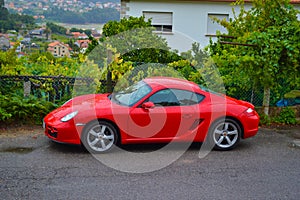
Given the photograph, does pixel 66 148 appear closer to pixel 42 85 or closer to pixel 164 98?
pixel 164 98

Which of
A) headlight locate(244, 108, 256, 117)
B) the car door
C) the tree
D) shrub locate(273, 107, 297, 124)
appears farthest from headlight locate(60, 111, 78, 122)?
shrub locate(273, 107, 297, 124)

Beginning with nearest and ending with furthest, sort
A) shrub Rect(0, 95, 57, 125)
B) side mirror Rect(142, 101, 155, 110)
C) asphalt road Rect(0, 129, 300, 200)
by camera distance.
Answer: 1. asphalt road Rect(0, 129, 300, 200)
2. side mirror Rect(142, 101, 155, 110)
3. shrub Rect(0, 95, 57, 125)

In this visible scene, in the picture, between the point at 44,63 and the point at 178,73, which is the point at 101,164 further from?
the point at 44,63

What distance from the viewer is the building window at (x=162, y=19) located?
24.4m

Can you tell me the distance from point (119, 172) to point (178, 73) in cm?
420

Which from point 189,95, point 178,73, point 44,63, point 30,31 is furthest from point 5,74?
point 30,31

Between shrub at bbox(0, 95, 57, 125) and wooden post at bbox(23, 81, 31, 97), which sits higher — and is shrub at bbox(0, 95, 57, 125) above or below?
below

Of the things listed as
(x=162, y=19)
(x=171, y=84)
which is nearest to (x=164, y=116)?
(x=171, y=84)

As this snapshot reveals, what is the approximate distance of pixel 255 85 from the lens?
366 inches

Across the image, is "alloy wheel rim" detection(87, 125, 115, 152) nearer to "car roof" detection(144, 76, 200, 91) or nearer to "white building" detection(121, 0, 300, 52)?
"car roof" detection(144, 76, 200, 91)

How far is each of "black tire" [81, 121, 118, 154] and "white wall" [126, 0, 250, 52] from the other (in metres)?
18.0

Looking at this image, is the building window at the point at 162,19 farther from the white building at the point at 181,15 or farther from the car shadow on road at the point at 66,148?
the car shadow on road at the point at 66,148

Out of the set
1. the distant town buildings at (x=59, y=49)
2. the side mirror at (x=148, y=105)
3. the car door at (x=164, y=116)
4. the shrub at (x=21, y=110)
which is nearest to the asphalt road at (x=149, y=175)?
the car door at (x=164, y=116)

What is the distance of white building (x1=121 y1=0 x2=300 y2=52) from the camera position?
79.7 ft
